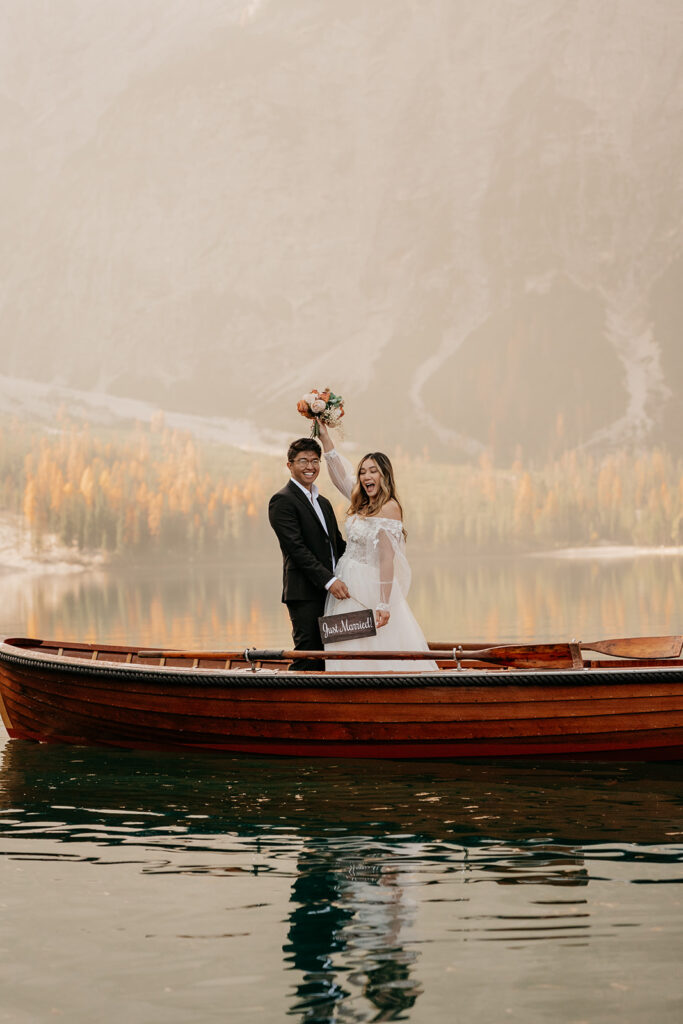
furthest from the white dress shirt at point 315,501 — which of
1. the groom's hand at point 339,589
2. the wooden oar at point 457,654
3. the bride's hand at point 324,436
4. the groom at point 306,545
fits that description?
the wooden oar at point 457,654

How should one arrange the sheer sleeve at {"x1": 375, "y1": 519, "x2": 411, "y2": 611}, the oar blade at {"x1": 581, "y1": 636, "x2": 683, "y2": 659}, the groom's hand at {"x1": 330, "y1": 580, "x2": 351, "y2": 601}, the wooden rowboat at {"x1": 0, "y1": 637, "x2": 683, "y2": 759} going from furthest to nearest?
the groom's hand at {"x1": 330, "y1": 580, "x2": 351, "y2": 601} < the sheer sleeve at {"x1": 375, "y1": 519, "x2": 411, "y2": 611} < the oar blade at {"x1": 581, "y1": 636, "x2": 683, "y2": 659} < the wooden rowboat at {"x1": 0, "y1": 637, "x2": 683, "y2": 759}

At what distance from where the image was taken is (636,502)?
136 metres

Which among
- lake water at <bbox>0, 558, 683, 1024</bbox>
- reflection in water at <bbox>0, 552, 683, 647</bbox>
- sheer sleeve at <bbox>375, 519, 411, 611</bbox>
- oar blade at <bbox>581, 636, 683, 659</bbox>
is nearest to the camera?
lake water at <bbox>0, 558, 683, 1024</bbox>

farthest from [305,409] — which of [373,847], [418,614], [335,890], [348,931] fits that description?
[418,614]

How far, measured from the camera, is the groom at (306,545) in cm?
930

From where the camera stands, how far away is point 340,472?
9836 mm

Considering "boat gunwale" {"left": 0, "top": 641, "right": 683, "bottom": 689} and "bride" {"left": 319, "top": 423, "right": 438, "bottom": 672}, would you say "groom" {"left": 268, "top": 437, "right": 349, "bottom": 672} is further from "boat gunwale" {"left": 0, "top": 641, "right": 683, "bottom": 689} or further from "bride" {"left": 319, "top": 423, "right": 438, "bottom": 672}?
"boat gunwale" {"left": 0, "top": 641, "right": 683, "bottom": 689}

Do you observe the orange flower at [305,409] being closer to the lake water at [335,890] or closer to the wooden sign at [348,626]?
the wooden sign at [348,626]

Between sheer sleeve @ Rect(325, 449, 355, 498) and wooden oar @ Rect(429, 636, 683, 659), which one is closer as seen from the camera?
wooden oar @ Rect(429, 636, 683, 659)

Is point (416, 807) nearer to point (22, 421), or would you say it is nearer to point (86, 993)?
point (86, 993)

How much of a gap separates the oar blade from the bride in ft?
4.25

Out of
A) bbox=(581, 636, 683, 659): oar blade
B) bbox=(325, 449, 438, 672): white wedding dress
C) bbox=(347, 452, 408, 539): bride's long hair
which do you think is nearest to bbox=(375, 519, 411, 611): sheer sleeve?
bbox=(325, 449, 438, 672): white wedding dress

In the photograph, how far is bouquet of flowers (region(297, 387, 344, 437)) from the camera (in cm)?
961

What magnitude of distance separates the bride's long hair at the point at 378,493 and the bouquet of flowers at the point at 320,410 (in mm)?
619
